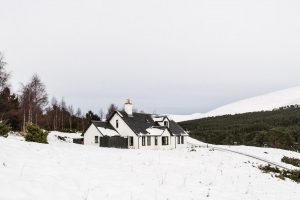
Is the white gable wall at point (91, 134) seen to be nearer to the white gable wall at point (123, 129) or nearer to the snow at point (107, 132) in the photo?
the snow at point (107, 132)

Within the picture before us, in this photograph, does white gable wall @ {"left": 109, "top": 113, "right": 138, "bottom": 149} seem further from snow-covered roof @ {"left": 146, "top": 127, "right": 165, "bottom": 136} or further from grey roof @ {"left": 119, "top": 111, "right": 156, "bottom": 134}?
snow-covered roof @ {"left": 146, "top": 127, "right": 165, "bottom": 136}

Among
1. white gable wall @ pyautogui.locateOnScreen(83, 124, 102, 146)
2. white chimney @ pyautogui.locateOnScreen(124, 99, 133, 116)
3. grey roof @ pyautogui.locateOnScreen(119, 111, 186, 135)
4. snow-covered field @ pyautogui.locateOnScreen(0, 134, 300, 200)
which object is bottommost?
snow-covered field @ pyautogui.locateOnScreen(0, 134, 300, 200)

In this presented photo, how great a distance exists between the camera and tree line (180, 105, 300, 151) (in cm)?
8094

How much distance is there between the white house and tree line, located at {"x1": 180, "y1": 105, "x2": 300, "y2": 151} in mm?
31705

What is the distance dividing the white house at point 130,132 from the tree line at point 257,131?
3171cm

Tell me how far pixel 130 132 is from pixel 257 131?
227 ft

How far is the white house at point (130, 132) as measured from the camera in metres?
51.1

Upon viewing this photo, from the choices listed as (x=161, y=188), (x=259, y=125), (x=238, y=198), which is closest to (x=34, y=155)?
(x=161, y=188)

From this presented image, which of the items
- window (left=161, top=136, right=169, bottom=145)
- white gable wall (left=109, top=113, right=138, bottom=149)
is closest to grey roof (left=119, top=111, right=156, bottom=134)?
white gable wall (left=109, top=113, right=138, bottom=149)

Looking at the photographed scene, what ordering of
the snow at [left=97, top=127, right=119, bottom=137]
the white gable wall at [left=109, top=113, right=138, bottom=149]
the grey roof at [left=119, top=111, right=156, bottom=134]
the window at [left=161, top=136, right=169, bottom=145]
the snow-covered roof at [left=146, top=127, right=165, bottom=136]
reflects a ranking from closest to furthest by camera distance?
1. the snow at [left=97, top=127, right=119, bottom=137]
2. the white gable wall at [left=109, top=113, right=138, bottom=149]
3. the grey roof at [left=119, top=111, right=156, bottom=134]
4. the snow-covered roof at [left=146, top=127, right=165, bottom=136]
5. the window at [left=161, top=136, right=169, bottom=145]

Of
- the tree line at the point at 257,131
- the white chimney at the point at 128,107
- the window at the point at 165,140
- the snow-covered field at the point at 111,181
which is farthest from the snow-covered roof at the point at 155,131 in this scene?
the snow-covered field at the point at 111,181

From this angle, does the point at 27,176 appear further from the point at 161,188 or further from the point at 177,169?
the point at 177,169

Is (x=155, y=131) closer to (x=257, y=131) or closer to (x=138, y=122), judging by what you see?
(x=138, y=122)

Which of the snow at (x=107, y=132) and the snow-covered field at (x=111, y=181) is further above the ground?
the snow at (x=107, y=132)
